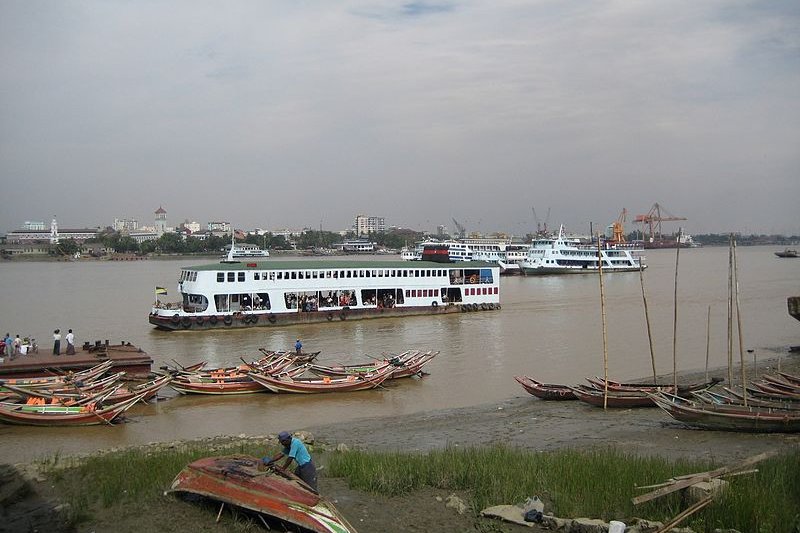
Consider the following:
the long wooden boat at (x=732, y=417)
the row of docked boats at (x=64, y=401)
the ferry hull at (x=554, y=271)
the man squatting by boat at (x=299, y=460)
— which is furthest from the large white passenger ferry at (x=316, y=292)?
the ferry hull at (x=554, y=271)

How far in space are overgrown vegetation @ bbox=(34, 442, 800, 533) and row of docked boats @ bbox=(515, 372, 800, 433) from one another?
10.4 feet

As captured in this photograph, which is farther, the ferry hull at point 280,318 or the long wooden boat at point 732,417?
the ferry hull at point 280,318

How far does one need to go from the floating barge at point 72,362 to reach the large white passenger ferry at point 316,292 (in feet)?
35.9

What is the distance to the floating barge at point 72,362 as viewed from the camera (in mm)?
19594

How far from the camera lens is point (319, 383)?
66.6ft

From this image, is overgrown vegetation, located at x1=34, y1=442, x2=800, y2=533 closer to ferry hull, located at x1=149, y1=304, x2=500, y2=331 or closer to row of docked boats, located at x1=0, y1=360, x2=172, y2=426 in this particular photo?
row of docked boats, located at x1=0, y1=360, x2=172, y2=426

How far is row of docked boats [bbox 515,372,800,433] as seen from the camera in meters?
13.6

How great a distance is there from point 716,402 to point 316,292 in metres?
24.5

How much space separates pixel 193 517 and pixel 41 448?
27.4ft

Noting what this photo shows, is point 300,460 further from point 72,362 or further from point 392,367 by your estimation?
A: point 72,362

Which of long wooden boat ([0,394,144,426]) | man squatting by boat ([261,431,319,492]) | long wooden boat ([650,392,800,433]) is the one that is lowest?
long wooden boat ([0,394,144,426])

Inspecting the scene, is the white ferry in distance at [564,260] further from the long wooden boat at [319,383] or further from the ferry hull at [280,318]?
the long wooden boat at [319,383]

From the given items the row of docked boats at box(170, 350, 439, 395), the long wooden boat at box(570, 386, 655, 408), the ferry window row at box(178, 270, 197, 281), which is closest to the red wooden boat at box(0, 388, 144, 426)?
the row of docked boats at box(170, 350, 439, 395)

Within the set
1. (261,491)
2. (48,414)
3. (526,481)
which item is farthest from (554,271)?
(261,491)
